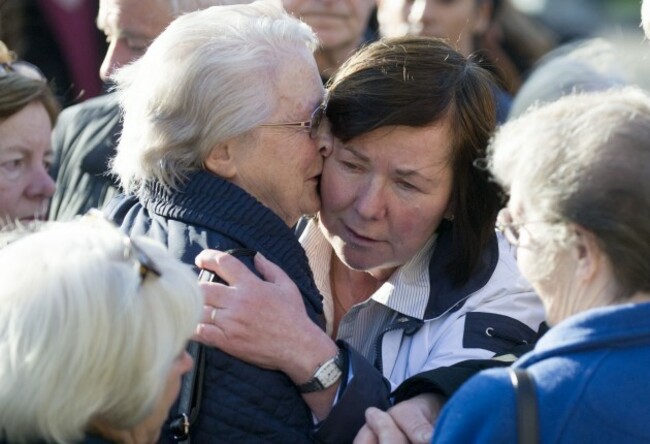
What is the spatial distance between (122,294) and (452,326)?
125 cm

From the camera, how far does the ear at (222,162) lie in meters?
2.83

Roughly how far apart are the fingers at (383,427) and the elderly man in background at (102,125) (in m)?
1.72

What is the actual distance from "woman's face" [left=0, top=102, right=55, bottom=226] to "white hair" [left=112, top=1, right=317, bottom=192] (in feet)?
3.89

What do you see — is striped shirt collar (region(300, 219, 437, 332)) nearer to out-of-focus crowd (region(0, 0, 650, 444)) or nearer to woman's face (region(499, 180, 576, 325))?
out-of-focus crowd (region(0, 0, 650, 444))

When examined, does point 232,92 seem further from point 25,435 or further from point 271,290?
point 25,435

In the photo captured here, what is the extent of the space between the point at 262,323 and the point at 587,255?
2.63 feet

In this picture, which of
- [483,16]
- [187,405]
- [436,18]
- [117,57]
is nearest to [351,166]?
[187,405]

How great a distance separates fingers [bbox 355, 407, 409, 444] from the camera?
264 cm

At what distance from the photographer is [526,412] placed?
2.13 m

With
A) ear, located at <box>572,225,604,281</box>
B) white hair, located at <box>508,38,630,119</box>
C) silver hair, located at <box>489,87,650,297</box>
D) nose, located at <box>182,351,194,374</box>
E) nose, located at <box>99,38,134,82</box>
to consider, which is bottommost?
nose, located at <box>99,38,134,82</box>

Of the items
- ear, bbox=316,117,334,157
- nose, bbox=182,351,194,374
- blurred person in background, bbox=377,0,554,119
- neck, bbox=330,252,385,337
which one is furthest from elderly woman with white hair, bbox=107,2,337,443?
blurred person in background, bbox=377,0,554,119

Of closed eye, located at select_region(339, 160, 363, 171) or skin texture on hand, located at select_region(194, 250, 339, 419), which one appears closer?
skin texture on hand, located at select_region(194, 250, 339, 419)

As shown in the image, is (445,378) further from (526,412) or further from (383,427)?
(526,412)

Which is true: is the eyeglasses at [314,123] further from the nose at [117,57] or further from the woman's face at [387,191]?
the nose at [117,57]
